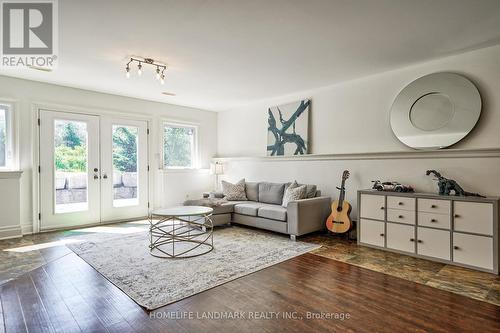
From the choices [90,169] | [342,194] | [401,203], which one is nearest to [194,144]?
[90,169]

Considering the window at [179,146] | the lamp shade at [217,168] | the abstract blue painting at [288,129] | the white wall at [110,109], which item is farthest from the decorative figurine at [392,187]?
the window at [179,146]

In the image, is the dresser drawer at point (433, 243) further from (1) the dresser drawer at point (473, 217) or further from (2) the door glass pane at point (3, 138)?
(2) the door glass pane at point (3, 138)

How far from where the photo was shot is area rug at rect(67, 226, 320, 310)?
2.51 m

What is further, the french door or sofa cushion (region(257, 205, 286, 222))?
the french door

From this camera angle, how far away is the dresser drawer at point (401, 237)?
3479 millimetres

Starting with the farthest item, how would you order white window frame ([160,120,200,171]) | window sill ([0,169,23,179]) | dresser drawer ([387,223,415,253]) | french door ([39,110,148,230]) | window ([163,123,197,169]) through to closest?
window ([163,123,197,169]), white window frame ([160,120,200,171]), french door ([39,110,148,230]), window sill ([0,169,23,179]), dresser drawer ([387,223,415,253])

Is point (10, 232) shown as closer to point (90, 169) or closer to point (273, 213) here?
point (90, 169)

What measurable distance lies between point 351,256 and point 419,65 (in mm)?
2772

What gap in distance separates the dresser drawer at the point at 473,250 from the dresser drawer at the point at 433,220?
5.4 inches

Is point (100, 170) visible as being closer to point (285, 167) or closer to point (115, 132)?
point (115, 132)

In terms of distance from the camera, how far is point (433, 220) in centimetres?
331

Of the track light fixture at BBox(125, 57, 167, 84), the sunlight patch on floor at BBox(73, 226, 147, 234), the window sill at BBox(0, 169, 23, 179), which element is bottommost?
the sunlight patch on floor at BBox(73, 226, 147, 234)

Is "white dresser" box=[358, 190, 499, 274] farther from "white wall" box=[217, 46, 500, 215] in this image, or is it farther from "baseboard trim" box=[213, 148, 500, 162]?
"baseboard trim" box=[213, 148, 500, 162]

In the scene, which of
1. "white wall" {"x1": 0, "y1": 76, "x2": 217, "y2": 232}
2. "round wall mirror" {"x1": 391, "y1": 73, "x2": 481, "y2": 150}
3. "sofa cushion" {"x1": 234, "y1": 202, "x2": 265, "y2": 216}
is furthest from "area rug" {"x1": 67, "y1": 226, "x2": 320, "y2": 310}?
"round wall mirror" {"x1": 391, "y1": 73, "x2": 481, "y2": 150}
